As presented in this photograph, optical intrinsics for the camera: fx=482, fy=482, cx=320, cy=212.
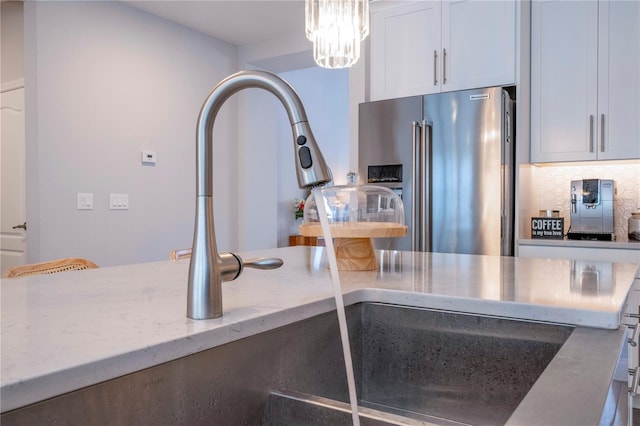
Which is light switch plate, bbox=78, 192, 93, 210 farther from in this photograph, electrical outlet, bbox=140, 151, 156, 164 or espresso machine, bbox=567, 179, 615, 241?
espresso machine, bbox=567, 179, 615, 241

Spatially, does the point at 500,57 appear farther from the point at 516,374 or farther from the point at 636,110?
the point at 516,374

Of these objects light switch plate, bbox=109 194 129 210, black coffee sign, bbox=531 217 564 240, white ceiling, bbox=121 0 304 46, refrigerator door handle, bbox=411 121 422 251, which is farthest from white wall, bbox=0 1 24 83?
black coffee sign, bbox=531 217 564 240

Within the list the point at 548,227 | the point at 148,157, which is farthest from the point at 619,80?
the point at 148,157

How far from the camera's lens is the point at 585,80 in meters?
2.96

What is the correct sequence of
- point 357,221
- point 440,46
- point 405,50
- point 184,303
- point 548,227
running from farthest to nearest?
point 405,50 < point 440,46 < point 548,227 < point 357,221 < point 184,303

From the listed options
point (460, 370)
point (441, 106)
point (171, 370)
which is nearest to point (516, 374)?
point (460, 370)

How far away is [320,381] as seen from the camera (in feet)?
3.34

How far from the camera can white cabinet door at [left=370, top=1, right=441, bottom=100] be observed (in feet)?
10.5

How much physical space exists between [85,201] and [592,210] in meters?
3.37

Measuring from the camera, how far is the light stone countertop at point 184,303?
0.58m

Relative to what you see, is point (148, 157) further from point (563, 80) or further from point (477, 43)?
point (563, 80)

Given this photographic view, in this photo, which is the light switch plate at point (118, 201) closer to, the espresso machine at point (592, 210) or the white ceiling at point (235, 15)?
the white ceiling at point (235, 15)

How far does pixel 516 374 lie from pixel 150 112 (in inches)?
140

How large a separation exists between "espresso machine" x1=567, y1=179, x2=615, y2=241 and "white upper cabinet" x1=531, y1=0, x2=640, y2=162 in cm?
17
